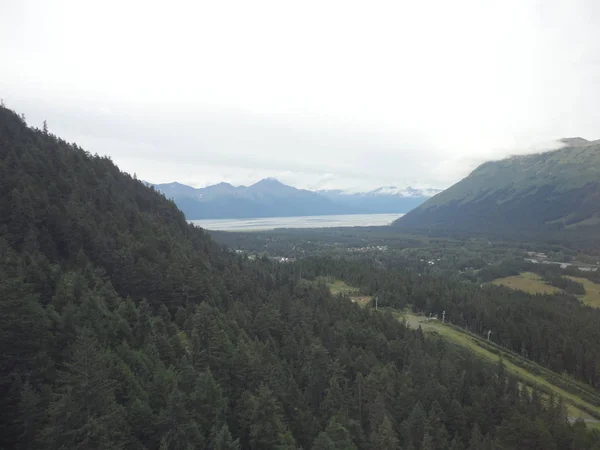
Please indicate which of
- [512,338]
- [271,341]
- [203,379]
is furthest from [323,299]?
[203,379]

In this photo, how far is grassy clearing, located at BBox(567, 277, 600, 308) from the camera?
146 metres

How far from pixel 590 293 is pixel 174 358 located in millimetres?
180306

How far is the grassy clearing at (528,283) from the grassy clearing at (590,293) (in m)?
10.3

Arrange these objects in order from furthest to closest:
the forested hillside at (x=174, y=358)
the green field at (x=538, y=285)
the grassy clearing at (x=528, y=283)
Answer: the grassy clearing at (x=528, y=283) → the green field at (x=538, y=285) → the forested hillside at (x=174, y=358)

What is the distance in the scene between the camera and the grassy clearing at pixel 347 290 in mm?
124438

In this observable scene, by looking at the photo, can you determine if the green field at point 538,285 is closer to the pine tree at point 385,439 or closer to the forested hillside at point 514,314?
the forested hillside at point 514,314

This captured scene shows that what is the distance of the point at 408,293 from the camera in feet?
431

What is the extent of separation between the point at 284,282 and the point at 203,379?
241 feet

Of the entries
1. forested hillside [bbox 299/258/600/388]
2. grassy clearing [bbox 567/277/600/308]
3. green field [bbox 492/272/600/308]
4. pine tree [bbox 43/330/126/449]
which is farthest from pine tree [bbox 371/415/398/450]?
green field [bbox 492/272/600/308]

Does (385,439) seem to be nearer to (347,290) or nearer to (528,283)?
(347,290)

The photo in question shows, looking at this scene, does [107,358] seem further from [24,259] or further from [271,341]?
[271,341]

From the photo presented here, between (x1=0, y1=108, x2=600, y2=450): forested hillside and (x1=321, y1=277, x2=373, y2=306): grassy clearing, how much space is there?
34.0 metres

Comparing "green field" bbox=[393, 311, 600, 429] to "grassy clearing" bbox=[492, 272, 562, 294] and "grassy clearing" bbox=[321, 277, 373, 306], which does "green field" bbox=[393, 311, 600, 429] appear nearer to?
"grassy clearing" bbox=[321, 277, 373, 306]

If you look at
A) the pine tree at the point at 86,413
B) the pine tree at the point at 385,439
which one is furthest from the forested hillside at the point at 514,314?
the pine tree at the point at 86,413
